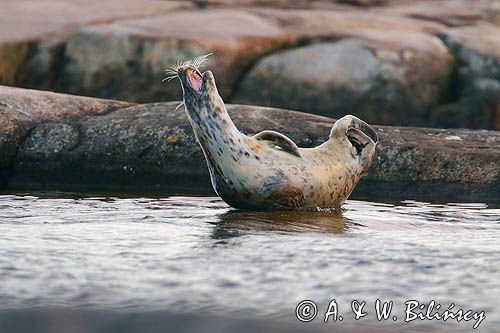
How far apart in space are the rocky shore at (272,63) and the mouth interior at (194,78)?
6258mm

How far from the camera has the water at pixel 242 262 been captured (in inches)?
155

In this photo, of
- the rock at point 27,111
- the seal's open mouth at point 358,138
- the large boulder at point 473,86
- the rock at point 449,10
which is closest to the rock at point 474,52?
the large boulder at point 473,86

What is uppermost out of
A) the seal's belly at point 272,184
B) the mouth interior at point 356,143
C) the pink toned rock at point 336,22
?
the pink toned rock at point 336,22

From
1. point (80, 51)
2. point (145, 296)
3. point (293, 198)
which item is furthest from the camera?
point (80, 51)

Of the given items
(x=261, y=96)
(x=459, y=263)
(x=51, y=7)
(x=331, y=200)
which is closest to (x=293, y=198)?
(x=331, y=200)

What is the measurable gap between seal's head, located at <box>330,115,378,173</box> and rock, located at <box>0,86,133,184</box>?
2830 millimetres

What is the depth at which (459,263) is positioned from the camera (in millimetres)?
4742

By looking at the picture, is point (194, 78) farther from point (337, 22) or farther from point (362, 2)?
point (362, 2)

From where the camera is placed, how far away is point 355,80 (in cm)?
1303

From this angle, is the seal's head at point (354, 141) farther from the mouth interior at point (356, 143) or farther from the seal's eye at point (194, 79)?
the seal's eye at point (194, 79)

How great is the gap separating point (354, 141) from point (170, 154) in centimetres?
217

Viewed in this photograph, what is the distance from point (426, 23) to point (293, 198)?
8362 mm

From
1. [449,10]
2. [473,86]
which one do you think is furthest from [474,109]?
[449,10]

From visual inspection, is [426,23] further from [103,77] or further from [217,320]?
[217,320]
